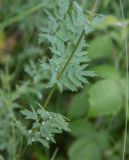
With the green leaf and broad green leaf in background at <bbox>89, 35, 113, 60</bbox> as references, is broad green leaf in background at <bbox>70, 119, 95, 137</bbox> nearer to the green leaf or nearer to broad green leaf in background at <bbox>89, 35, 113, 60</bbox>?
broad green leaf in background at <bbox>89, 35, 113, 60</bbox>

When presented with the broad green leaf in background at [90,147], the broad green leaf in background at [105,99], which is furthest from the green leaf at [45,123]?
the broad green leaf in background at [90,147]

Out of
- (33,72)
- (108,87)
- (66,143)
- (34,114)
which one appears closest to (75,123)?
(66,143)

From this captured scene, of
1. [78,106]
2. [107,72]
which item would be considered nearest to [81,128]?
[78,106]

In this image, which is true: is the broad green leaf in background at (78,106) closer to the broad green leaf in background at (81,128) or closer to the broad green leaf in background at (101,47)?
the broad green leaf in background at (81,128)

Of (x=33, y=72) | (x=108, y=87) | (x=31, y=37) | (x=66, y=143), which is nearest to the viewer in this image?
(x=33, y=72)

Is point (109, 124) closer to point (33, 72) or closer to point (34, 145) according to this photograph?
point (34, 145)

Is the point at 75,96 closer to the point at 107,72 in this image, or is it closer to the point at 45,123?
the point at 107,72
